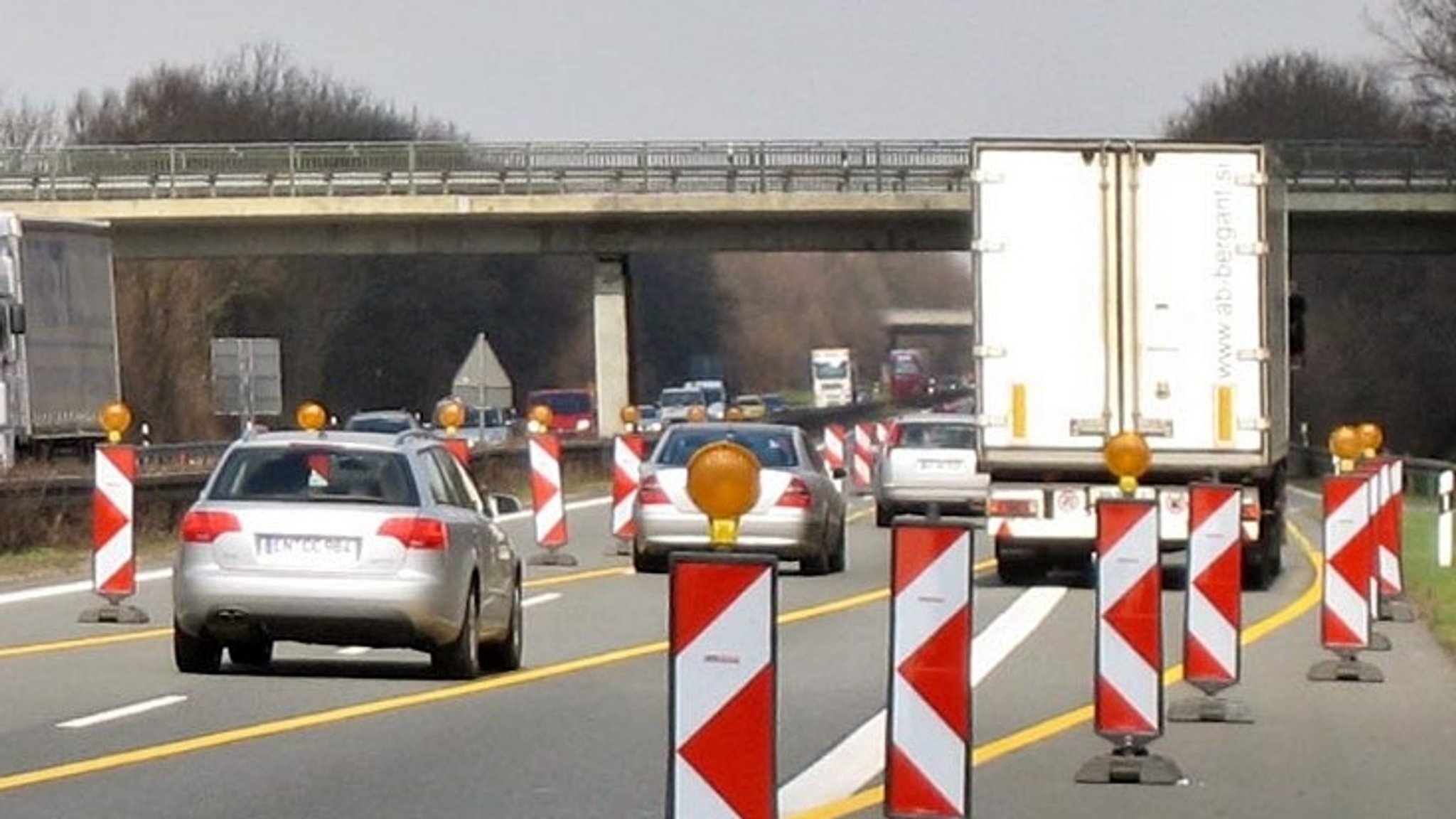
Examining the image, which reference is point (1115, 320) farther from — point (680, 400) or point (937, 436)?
point (680, 400)

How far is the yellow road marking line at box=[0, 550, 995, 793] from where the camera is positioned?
14711 mm

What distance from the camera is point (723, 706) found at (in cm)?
997

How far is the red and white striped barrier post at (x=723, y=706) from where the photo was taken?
988 cm

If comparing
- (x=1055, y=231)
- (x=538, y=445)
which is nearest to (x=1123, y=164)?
(x=1055, y=231)

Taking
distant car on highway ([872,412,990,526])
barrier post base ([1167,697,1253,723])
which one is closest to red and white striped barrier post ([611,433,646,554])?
distant car on highway ([872,412,990,526])

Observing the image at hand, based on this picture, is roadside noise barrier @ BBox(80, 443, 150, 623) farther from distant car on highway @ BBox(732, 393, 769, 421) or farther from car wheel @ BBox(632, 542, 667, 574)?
distant car on highway @ BBox(732, 393, 769, 421)

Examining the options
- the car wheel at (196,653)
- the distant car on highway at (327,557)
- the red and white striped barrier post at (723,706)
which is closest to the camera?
the red and white striped barrier post at (723,706)

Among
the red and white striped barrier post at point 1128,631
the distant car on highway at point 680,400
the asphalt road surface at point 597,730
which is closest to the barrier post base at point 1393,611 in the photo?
the asphalt road surface at point 597,730

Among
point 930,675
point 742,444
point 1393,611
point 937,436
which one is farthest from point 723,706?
point 937,436

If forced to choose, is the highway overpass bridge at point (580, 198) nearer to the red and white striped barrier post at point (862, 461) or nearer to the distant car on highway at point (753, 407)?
the red and white striped barrier post at point (862, 461)

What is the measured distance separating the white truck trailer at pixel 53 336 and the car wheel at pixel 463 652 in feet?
67.2

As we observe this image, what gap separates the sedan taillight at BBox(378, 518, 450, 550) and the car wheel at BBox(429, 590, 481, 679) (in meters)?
0.43

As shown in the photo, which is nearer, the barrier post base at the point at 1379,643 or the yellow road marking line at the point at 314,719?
the yellow road marking line at the point at 314,719

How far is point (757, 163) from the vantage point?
69.8 m
